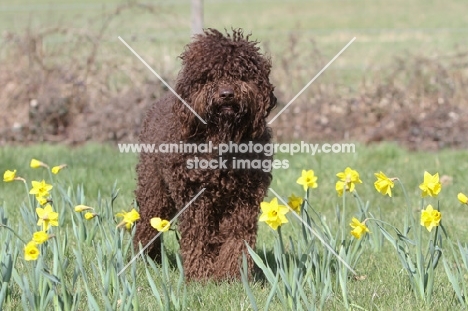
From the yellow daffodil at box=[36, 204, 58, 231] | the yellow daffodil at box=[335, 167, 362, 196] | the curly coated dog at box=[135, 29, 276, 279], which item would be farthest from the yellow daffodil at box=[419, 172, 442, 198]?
the yellow daffodil at box=[36, 204, 58, 231]

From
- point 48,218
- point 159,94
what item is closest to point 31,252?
point 48,218

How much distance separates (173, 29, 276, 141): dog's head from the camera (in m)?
4.58

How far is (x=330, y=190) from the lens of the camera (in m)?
7.27

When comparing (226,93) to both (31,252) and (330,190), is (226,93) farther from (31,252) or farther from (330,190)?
(330,190)

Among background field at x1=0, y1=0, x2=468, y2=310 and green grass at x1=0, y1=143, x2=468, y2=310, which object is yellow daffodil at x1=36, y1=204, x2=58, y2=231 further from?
background field at x1=0, y1=0, x2=468, y2=310

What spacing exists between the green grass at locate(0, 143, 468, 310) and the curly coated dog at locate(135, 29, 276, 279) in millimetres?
274

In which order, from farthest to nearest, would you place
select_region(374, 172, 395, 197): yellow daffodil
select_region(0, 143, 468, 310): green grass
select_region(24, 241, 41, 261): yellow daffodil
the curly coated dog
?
the curly coated dog, select_region(0, 143, 468, 310): green grass, select_region(374, 172, 395, 197): yellow daffodil, select_region(24, 241, 41, 261): yellow daffodil

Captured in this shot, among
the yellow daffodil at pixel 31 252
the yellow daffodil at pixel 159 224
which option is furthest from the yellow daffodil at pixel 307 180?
the yellow daffodil at pixel 31 252

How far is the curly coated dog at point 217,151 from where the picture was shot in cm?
462

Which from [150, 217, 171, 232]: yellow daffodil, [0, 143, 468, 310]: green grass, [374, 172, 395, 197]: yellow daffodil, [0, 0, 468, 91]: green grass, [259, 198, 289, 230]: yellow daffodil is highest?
[0, 0, 468, 91]: green grass

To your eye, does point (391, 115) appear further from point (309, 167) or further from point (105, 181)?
point (105, 181)

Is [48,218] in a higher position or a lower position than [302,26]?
lower

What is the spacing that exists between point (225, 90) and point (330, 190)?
296cm

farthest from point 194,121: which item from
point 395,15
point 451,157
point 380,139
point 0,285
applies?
point 395,15
